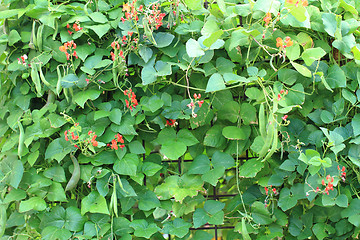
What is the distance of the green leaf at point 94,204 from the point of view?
1737 mm

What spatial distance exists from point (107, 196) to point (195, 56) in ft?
2.66

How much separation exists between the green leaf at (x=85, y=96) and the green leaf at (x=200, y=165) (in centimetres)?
57

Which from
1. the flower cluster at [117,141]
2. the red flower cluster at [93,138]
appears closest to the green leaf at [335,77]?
the flower cluster at [117,141]

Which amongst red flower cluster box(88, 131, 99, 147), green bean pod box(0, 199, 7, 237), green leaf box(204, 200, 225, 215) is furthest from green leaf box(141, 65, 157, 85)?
green bean pod box(0, 199, 7, 237)

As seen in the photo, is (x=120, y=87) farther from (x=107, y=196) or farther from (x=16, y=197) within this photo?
(x=16, y=197)

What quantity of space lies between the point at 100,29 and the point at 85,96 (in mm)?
329

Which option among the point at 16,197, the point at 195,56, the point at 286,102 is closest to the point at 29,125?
the point at 16,197

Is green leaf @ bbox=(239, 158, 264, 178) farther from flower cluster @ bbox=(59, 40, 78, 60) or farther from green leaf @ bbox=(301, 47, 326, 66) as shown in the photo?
flower cluster @ bbox=(59, 40, 78, 60)

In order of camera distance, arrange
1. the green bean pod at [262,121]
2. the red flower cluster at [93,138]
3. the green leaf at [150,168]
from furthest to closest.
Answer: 1. the green leaf at [150,168]
2. the red flower cluster at [93,138]
3. the green bean pod at [262,121]

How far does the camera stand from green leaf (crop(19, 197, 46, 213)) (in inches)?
68.0

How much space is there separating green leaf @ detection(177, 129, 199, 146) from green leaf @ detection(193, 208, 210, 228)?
33 centimetres

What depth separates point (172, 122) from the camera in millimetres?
1868

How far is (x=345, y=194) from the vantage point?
1.76 meters

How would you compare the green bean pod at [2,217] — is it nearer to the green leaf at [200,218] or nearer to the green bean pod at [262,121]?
the green leaf at [200,218]
